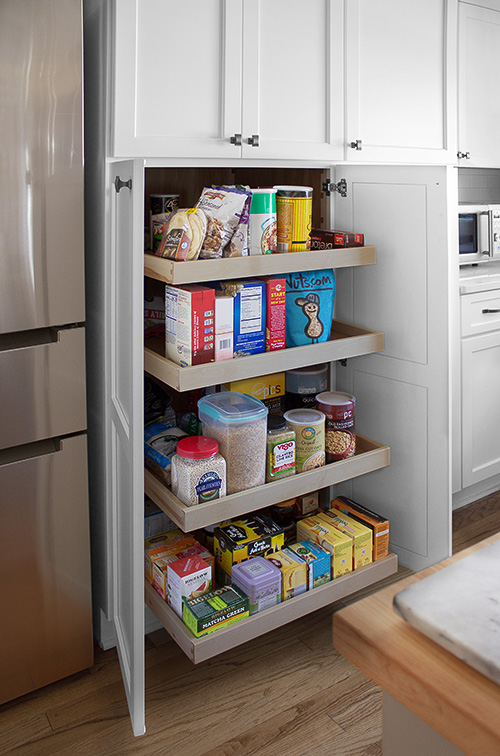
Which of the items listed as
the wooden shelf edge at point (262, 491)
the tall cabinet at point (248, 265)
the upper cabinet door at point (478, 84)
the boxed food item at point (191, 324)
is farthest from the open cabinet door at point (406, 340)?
the upper cabinet door at point (478, 84)

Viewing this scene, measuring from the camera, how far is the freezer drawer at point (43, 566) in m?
1.71

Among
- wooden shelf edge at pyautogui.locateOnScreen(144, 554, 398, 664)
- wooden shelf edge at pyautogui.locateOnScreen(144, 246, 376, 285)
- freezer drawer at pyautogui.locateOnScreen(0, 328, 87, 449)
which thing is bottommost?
wooden shelf edge at pyautogui.locateOnScreen(144, 554, 398, 664)

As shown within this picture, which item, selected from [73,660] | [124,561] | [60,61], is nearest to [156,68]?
[60,61]

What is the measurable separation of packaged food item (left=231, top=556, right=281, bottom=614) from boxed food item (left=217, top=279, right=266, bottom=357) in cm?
62

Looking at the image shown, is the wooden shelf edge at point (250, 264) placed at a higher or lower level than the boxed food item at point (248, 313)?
higher

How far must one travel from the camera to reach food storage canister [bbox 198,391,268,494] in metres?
1.84

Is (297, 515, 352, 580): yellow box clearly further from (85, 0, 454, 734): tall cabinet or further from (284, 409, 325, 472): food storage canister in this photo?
(284, 409, 325, 472): food storage canister

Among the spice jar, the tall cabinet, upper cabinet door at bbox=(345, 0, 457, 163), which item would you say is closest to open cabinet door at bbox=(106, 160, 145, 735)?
the tall cabinet

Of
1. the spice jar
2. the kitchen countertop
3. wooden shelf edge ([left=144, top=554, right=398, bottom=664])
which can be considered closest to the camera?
the kitchen countertop

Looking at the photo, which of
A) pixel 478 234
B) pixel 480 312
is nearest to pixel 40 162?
pixel 480 312

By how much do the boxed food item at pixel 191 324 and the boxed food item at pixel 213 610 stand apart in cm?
66

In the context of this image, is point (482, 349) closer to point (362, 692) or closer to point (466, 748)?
point (362, 692)

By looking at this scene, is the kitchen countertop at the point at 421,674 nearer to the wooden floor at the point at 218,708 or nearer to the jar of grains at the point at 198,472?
the jar of grains at the point at 198,472

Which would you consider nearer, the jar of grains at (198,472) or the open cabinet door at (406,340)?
the jar of grains at (198,472)
